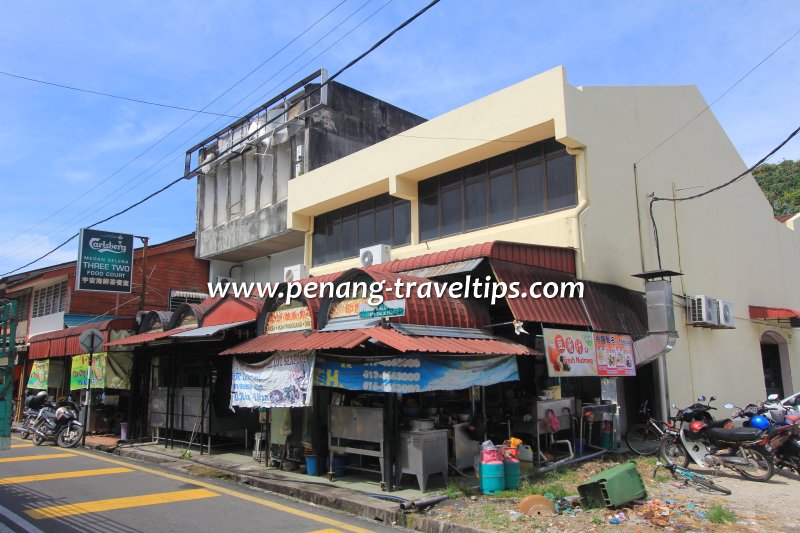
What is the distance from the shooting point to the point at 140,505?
351 inches

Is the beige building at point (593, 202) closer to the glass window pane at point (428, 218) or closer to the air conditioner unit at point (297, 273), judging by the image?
the glass window pane at point (428, 218)

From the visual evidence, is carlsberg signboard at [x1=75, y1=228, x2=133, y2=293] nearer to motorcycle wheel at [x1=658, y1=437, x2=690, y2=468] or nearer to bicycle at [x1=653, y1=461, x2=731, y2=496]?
motorcycle wheel at [x1=658, y1=437, x2=690, y2=468]

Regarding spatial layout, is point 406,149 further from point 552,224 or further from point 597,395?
point 597,395

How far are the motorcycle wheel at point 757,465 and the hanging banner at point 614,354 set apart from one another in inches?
113

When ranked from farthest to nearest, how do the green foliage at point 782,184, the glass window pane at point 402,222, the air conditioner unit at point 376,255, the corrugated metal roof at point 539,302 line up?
1. the green foliage at point 782,184
2. the glass window pane at point 402,222
3. the air conditioner unit at point 376,255
4. the corrugated metal roof at point 539,302

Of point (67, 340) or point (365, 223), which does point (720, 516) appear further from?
point (67, 340)

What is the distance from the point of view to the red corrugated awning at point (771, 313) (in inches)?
723

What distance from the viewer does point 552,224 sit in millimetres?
13469

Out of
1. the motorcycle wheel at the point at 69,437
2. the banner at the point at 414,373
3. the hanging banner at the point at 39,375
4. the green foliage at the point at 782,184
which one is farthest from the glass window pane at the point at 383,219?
the green foliage at the point at 782,184

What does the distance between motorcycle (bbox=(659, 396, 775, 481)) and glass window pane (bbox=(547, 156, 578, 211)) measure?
535 cm

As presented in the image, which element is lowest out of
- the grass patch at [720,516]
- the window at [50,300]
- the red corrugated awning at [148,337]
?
the grass patch at [720,516]

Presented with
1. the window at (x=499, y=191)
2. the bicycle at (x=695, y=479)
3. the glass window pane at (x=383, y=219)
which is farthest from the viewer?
the glass window pane at (x=383, y=219)

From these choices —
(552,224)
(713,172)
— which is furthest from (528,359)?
(713,172)

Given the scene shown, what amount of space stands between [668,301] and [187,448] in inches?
498
